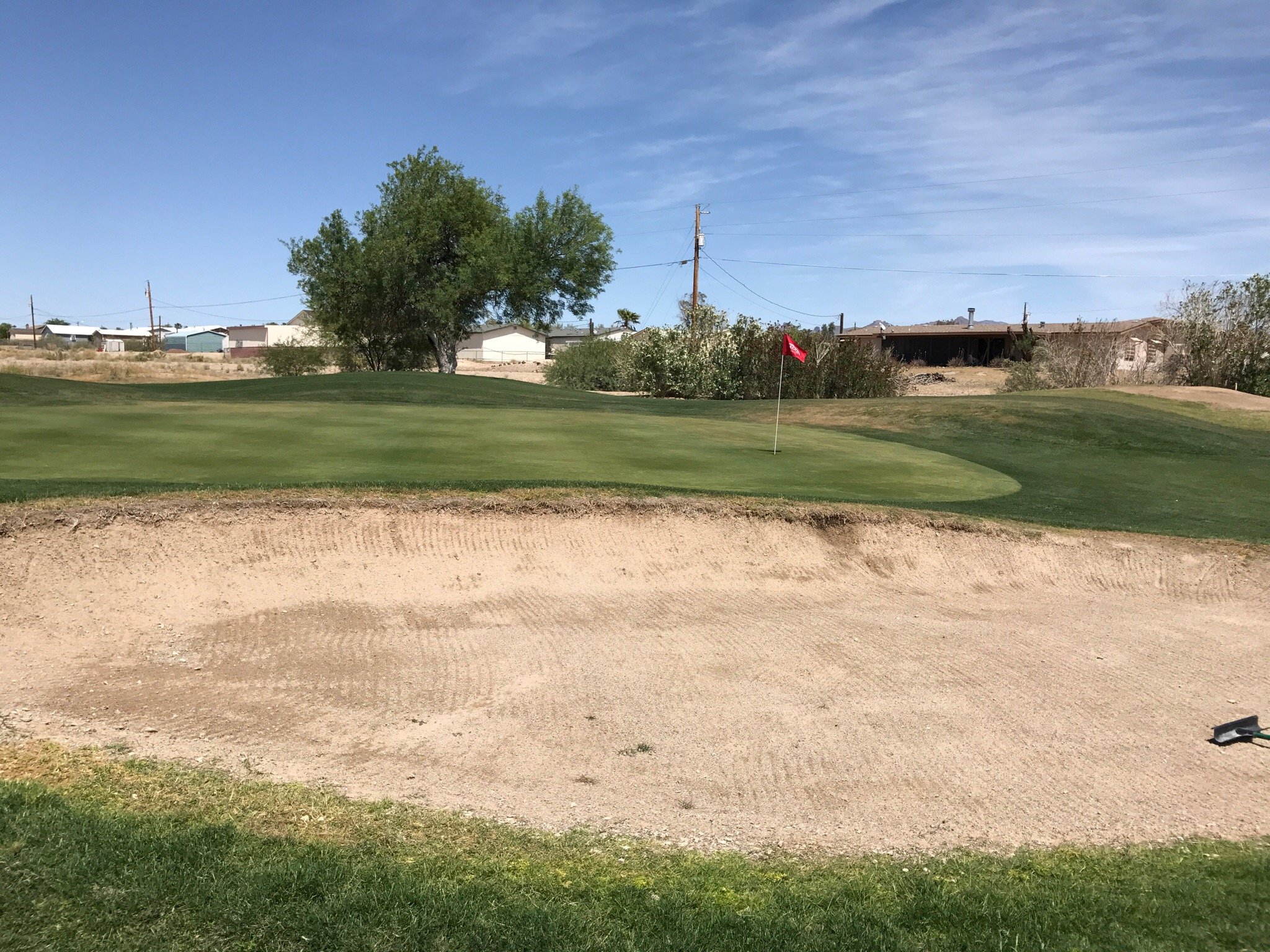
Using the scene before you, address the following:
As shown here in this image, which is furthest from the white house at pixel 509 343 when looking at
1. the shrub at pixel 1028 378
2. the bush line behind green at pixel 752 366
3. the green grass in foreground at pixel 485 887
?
the green grass in foreground at pixel 485 887

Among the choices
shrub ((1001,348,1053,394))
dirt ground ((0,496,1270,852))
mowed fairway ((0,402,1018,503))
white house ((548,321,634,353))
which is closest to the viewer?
dirt ground ((0,496,1270,852))

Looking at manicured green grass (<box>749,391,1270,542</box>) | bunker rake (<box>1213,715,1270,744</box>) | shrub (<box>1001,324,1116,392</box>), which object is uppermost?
shrub (<box>1001,324,1116,392</box>)

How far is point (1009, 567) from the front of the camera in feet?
41.3

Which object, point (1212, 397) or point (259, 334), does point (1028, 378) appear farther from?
point (259, 334)

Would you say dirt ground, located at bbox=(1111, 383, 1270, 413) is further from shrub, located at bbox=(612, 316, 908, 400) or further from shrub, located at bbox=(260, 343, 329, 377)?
shrub, located at bbox=(260, 343, 329, 377)

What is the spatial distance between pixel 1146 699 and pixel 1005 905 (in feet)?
15.0

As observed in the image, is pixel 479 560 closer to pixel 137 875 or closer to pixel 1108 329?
pixel 137 875

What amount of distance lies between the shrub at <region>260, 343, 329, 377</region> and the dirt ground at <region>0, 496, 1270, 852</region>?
174 feet

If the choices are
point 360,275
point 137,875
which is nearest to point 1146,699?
point 137,875

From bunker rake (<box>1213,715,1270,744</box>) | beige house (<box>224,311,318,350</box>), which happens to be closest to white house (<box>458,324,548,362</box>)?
beige house (<box>224,311,318,350</box>)

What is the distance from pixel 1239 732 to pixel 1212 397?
94.2 feet

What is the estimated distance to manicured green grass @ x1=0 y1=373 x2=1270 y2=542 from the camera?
41.1ft

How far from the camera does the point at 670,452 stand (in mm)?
16000

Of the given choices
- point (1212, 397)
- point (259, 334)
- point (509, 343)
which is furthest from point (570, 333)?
point (1212, 397)
